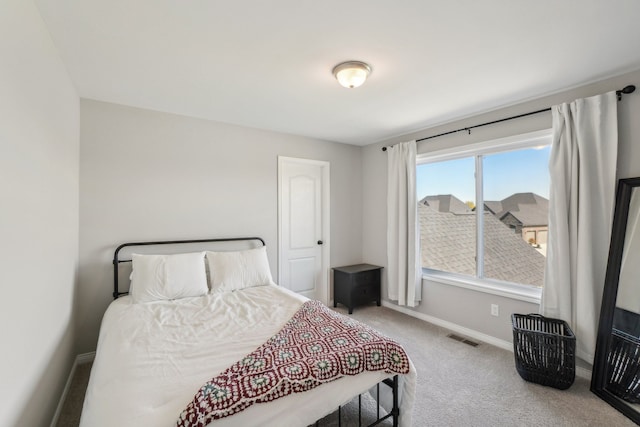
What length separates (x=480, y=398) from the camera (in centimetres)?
214

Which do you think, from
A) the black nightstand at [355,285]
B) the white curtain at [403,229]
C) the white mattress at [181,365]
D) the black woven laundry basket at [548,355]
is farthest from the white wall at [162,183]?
the black woven laundry basket at [548,355]

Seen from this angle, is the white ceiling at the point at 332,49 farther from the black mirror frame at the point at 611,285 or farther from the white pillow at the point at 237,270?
the white pillow at the point at 237,270

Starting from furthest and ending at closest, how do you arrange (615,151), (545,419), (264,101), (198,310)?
(264,101), (198,310), (615,151), (545,419)

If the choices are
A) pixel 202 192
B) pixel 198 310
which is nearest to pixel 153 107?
pixel 202 192

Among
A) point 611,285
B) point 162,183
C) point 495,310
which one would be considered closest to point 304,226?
point 162,183

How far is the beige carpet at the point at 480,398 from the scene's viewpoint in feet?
6.27

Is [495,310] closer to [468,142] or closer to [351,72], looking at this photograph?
[468,142]

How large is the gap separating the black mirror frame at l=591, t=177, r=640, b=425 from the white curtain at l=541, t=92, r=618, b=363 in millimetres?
84

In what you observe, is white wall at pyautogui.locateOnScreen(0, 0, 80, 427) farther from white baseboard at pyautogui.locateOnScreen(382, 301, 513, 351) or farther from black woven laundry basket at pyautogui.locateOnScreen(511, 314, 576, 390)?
white baseboard at pyautogui.locateOnScreen(382, 301, 513, 351)

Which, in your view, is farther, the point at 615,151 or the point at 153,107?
the point at 153,107

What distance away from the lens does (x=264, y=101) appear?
276cm

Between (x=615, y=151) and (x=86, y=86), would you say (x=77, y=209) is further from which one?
(x=615, y=151)

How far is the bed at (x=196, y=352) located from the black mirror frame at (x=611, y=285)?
5.23 ft

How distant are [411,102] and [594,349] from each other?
8.40ft
